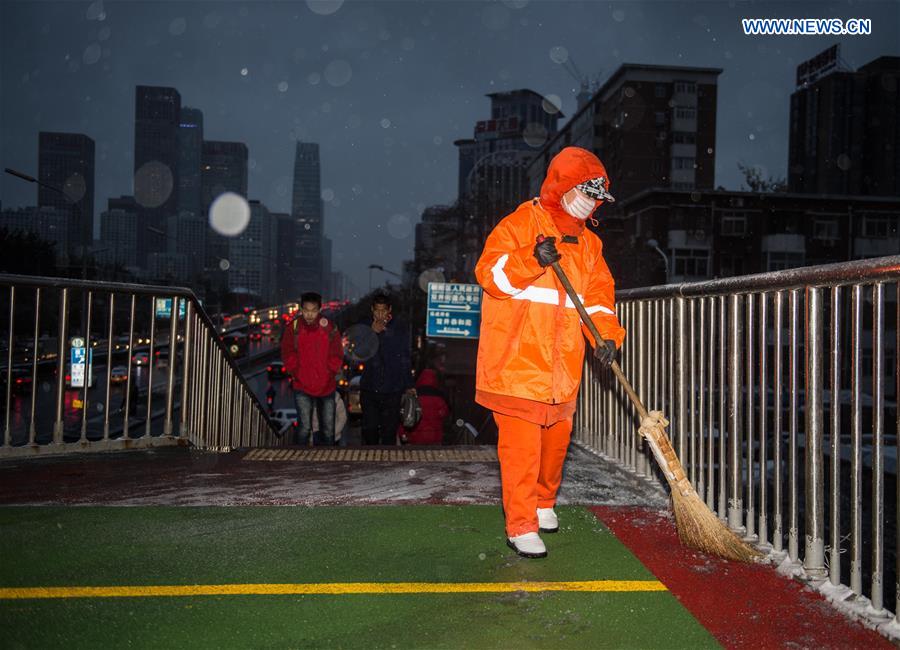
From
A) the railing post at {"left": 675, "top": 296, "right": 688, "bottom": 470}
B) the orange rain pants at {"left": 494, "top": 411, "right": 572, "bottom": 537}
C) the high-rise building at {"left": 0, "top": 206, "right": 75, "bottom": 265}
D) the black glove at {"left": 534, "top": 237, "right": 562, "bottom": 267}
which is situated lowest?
the orange rain pants at {"left": 494, "top": 411, "right": 572, "bottom": 537}

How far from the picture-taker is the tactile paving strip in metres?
5.84

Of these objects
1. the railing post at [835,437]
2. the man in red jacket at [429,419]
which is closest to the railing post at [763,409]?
the railing post at [835,437]

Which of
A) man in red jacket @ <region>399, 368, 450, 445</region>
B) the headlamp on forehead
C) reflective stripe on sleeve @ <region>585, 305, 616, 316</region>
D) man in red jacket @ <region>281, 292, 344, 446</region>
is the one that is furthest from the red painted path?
man in red jacket @ <region>399, 368, 450, 445</region>

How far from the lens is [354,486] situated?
480 centimetres

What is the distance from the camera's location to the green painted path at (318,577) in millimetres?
2691

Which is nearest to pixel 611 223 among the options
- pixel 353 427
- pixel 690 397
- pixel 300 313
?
pixel 353 427

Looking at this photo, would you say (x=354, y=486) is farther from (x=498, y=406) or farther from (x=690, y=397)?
(x=690, y=397)

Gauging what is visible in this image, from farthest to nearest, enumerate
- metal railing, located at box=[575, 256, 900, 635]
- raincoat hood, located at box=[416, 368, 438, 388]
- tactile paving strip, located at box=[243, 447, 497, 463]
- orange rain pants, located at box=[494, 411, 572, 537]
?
1. raincoat hood, located at box=[416, 368, 438, 388]
2. tactile paving strip, located at box=[243, 447, 497, 463]
3. orange rain pants, located at box=[494, 411, 572, 537]
4. metal railing, located at box=[575, 256, 900, 635]

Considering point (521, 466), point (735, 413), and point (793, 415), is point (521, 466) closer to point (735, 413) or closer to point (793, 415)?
point (735, 413)

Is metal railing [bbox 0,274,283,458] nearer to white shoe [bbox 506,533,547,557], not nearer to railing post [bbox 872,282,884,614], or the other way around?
white shoe [bbox 506,533,547,557]

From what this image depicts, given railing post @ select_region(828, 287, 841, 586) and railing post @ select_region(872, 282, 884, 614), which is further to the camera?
railing post @ select_region(828, 287, 841, 586)

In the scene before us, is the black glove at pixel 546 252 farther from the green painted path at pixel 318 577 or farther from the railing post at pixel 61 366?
the railing post at pixel 61 366

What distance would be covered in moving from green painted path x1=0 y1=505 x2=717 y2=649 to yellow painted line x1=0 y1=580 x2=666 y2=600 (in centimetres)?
4

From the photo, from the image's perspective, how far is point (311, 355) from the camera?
8.38 metres
